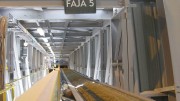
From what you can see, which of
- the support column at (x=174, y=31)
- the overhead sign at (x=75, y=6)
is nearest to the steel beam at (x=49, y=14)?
the overhead sign at (x=75, y=6)

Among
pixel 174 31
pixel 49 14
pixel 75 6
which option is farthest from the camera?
pixel 49 14

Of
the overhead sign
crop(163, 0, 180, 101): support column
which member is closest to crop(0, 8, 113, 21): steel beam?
the overhead sign

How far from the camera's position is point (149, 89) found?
437cm

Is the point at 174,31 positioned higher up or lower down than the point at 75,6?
lower down

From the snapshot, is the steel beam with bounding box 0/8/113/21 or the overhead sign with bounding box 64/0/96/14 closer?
the overhead sign with bounding box 64/0/96/14

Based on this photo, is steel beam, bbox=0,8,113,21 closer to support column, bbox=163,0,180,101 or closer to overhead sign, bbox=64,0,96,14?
overhead sign, bbox=64,0,96,14

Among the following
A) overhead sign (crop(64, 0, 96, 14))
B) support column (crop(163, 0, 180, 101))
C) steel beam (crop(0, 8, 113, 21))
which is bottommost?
support column (crop(163, 0, 180, 101))

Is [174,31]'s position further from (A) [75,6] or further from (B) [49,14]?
(B) [49,14]

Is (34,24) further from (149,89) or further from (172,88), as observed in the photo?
(172,88)

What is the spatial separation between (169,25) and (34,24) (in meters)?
6.68

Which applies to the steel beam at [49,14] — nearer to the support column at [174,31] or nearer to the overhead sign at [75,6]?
the overhead sign at [75,6]

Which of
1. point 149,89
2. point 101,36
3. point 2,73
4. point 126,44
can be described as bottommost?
point 149,89

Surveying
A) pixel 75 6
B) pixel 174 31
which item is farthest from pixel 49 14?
pixel 174 31

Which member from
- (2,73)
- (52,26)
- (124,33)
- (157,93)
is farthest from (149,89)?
(52,26)
